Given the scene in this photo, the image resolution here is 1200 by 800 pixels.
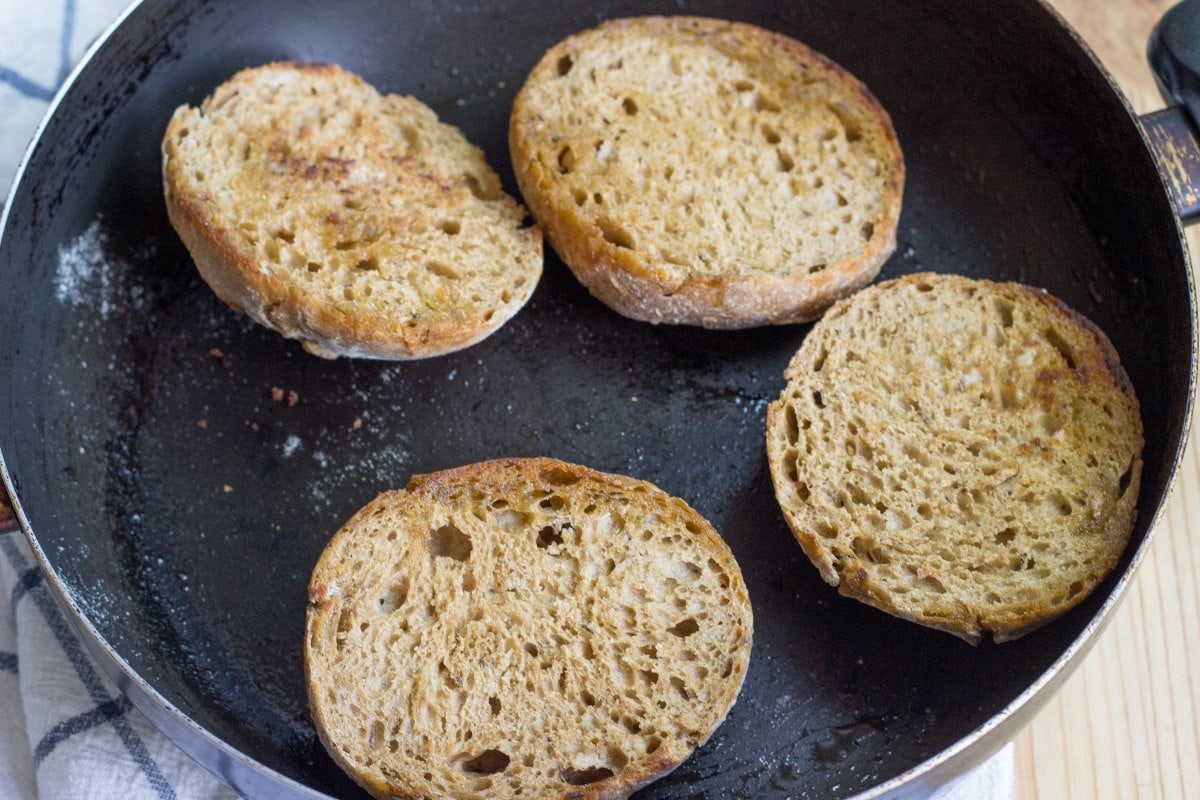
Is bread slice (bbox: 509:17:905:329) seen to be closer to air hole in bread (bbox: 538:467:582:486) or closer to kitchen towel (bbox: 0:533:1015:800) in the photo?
air hole in bread (bbox: 538:467:582:486)

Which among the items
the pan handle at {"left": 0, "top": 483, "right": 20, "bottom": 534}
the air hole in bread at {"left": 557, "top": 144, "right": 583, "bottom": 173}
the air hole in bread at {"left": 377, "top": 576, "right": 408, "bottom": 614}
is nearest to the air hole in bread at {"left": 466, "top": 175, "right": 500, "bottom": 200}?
the air hole in bread at {"left": 557, "top": 144, "right": 583, "bottom": 173}

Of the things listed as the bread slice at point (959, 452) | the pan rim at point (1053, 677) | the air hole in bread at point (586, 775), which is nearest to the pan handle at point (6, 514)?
the air hole in bread at point (586, 775)

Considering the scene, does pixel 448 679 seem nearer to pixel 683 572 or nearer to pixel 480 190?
pixel 683 572

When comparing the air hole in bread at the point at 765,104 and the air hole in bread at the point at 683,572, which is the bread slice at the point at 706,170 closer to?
the air hole in bread at the point at 765,104

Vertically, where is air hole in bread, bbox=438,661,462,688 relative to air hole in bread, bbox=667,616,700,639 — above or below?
above

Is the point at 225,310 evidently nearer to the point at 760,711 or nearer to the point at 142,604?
the point at 142,604

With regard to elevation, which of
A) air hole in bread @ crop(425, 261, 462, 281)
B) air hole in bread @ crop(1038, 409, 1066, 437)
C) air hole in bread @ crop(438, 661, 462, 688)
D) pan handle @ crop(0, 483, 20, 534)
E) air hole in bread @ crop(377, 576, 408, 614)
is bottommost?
air hole in bread @ crop(438, 661, 462, 688)

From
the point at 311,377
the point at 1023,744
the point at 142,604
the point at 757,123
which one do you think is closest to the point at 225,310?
the point at 311,377
